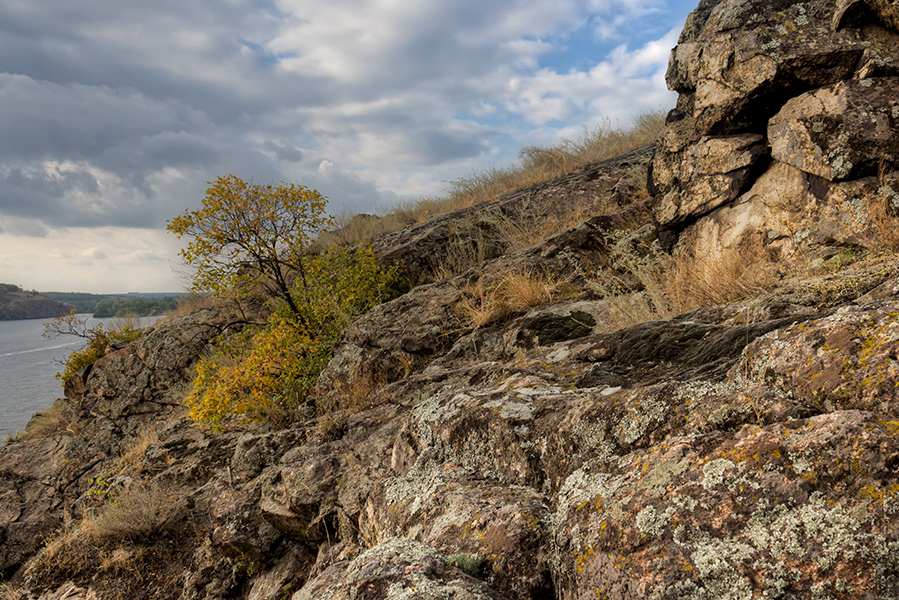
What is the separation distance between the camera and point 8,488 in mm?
9633

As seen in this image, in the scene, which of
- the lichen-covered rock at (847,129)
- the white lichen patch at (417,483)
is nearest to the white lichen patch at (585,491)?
the white lichen patch at (417,483)

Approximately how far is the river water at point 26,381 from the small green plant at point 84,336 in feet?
1.08

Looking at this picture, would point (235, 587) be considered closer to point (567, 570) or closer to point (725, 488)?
point (567, 570)

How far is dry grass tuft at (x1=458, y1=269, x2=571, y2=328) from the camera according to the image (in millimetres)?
5727

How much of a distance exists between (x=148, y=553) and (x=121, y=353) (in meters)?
9.77

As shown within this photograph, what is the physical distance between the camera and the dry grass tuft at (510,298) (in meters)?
5.73

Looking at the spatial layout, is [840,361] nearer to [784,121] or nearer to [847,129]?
[847,129]

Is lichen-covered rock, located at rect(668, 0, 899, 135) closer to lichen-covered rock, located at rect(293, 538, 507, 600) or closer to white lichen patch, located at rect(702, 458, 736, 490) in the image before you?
white lichen patch, located at rect(702, 458, 736, 490)

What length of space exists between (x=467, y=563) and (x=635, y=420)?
0.93 metres

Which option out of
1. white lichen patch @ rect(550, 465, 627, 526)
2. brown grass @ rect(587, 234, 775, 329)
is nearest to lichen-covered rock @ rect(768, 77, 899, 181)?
brown grass @ rect(587, 234, 775, 329)

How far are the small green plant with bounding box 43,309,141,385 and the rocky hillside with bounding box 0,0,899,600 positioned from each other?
5.60 metres

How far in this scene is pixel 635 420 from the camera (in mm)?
2076

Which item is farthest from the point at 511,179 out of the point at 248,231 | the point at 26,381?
the point at 26,381

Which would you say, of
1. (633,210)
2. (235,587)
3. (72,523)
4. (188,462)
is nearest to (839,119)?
(633,210)
